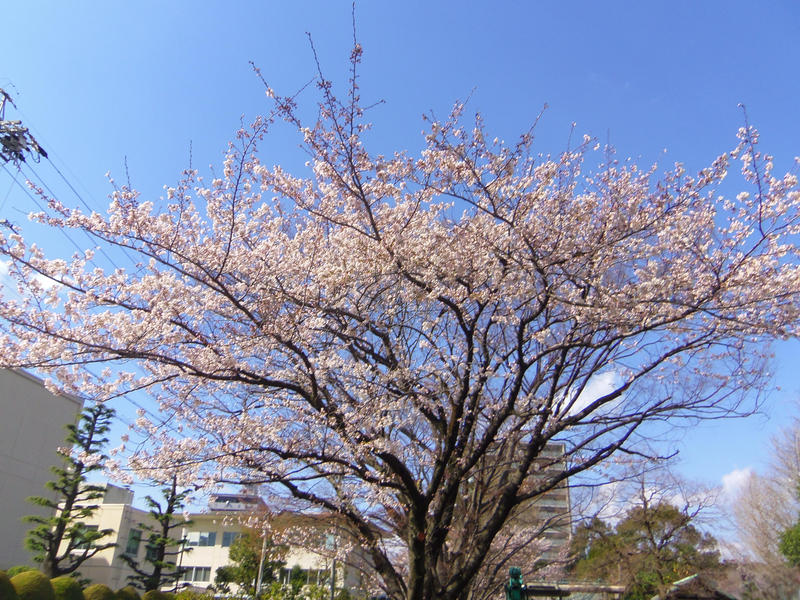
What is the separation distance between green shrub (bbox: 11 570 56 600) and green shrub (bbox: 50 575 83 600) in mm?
1072

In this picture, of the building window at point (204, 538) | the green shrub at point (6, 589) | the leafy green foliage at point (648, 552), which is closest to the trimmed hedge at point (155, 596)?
the green shrub at point (6, 589)

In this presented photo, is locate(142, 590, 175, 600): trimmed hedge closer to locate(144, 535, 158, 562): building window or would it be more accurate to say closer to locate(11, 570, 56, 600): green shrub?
locate(144, 535, 158, 562): building window

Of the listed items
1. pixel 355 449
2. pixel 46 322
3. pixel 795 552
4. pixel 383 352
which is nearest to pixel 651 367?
pixel 383 352

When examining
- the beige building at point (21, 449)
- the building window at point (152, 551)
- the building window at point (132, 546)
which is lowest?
the building window at point (152, 551)

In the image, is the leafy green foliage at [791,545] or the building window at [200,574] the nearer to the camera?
the leafy green foliage at [791,545]

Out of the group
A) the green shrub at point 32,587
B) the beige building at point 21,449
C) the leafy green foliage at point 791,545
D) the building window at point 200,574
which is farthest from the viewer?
the building window at point 200,574

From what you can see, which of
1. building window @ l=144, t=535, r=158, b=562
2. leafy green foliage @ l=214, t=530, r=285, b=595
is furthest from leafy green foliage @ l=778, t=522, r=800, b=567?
building window @ l=144, t=535, r=158, b=562

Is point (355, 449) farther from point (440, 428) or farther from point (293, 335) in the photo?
point (293, 335)

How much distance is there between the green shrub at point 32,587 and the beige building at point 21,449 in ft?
29.5

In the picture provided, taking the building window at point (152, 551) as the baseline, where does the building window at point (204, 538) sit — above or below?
above

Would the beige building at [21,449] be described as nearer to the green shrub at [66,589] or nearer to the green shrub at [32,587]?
the green shrub at [66,589]

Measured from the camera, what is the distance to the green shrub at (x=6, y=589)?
39.5 feet

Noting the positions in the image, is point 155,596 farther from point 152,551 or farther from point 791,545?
point 791,545

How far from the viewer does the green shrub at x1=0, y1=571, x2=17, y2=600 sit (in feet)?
39.5
